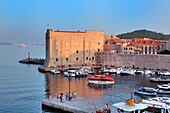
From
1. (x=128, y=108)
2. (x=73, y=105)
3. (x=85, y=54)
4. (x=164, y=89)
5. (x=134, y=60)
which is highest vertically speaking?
(x=85, y=54)

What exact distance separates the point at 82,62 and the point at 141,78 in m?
16.2

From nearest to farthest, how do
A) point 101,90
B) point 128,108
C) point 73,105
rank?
1. point 128,108
2. point 73,105
3. point 101,90

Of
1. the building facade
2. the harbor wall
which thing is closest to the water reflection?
the harbor wall

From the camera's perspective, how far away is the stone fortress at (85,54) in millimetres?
53688

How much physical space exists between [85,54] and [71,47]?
3.16 meters

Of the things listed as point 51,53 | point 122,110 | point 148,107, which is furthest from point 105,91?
Answer: point 51,53

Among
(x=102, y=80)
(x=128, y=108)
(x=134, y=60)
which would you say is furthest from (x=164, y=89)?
(x=134, y=60)

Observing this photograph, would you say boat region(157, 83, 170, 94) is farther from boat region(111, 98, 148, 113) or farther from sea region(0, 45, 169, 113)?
boat region(111, 98, 148, 113)

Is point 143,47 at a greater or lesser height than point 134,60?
greater

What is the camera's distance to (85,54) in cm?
5856

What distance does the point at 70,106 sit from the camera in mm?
22375

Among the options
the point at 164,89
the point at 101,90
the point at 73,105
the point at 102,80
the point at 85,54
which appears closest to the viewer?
the point at 73,105

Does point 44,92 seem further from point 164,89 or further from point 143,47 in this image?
point 143,47

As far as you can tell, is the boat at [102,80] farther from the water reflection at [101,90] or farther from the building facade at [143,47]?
the building facade at [143,47]
